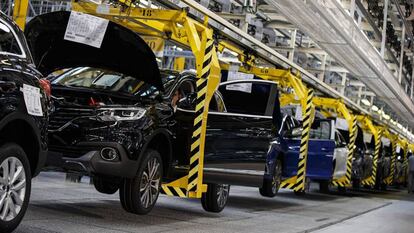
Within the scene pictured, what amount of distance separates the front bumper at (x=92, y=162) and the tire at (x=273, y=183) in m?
4.48

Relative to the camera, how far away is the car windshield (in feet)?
23.5

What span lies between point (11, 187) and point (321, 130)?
413 inches

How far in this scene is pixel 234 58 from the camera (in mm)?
15023

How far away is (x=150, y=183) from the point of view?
6.80 metres

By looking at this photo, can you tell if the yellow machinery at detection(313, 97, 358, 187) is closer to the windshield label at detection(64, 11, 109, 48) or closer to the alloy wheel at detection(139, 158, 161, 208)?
the alloy wheel at detection(139, 158, 161, 208)

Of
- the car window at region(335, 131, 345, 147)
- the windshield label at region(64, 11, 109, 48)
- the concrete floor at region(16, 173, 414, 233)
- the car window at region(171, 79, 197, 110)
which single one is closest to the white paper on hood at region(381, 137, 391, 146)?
the car window at region(335, 131, 345, 147)

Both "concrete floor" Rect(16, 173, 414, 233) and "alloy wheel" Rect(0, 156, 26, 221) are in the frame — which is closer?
"alloy wheel" Rect(0, 156, 26, 221)

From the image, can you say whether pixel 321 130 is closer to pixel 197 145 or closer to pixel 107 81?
pixel 197 145

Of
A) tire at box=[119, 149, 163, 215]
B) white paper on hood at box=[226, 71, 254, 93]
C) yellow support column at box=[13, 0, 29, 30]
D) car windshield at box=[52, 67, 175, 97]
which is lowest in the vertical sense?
tire at box=[119, 149, 163, 215]

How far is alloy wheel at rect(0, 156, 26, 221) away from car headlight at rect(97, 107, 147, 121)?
1.68 metres

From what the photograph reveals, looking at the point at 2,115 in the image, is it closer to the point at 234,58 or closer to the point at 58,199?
the point at 58,199

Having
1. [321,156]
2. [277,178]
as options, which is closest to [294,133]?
[277,178]

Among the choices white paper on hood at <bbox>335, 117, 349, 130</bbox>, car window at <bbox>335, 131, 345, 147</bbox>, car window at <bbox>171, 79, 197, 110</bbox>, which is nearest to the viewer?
car window at <bbox>171, 79, 197, 110</bbox>

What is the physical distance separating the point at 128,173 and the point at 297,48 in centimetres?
936
